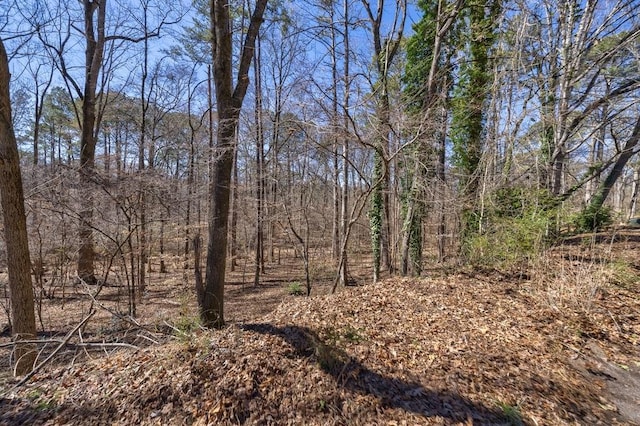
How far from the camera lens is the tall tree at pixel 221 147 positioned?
3.88 m

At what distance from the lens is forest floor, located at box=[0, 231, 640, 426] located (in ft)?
6.77

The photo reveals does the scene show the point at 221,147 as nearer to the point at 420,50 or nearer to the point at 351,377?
the point at 351,377

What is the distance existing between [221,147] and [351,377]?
3512 mm

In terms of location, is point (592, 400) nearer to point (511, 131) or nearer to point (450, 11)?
point (511, 131)

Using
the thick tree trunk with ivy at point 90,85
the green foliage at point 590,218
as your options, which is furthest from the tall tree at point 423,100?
the thick tree trunk with ivy at point 90,85

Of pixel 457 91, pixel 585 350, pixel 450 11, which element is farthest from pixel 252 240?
pixel 585 350

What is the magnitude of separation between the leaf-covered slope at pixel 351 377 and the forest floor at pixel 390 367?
11mm

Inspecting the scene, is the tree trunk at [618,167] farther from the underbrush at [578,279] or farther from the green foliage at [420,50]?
the green foliage at [420,50]

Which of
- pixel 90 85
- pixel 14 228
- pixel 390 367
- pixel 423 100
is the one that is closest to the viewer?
pixel 390 367

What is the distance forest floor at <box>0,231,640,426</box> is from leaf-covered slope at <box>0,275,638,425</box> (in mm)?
11

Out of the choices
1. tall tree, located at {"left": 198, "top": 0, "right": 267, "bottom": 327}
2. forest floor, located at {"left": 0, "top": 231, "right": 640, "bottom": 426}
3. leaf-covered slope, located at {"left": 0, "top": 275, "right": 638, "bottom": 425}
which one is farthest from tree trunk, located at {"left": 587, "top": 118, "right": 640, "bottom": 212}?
tall tree, located at {"left": 198, "top": 0, "right": 267, "bottom": 327}

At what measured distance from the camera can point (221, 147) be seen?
407 cm

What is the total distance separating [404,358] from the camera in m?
2.70

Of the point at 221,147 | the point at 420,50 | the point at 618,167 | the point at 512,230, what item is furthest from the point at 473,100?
the point at 221,147
